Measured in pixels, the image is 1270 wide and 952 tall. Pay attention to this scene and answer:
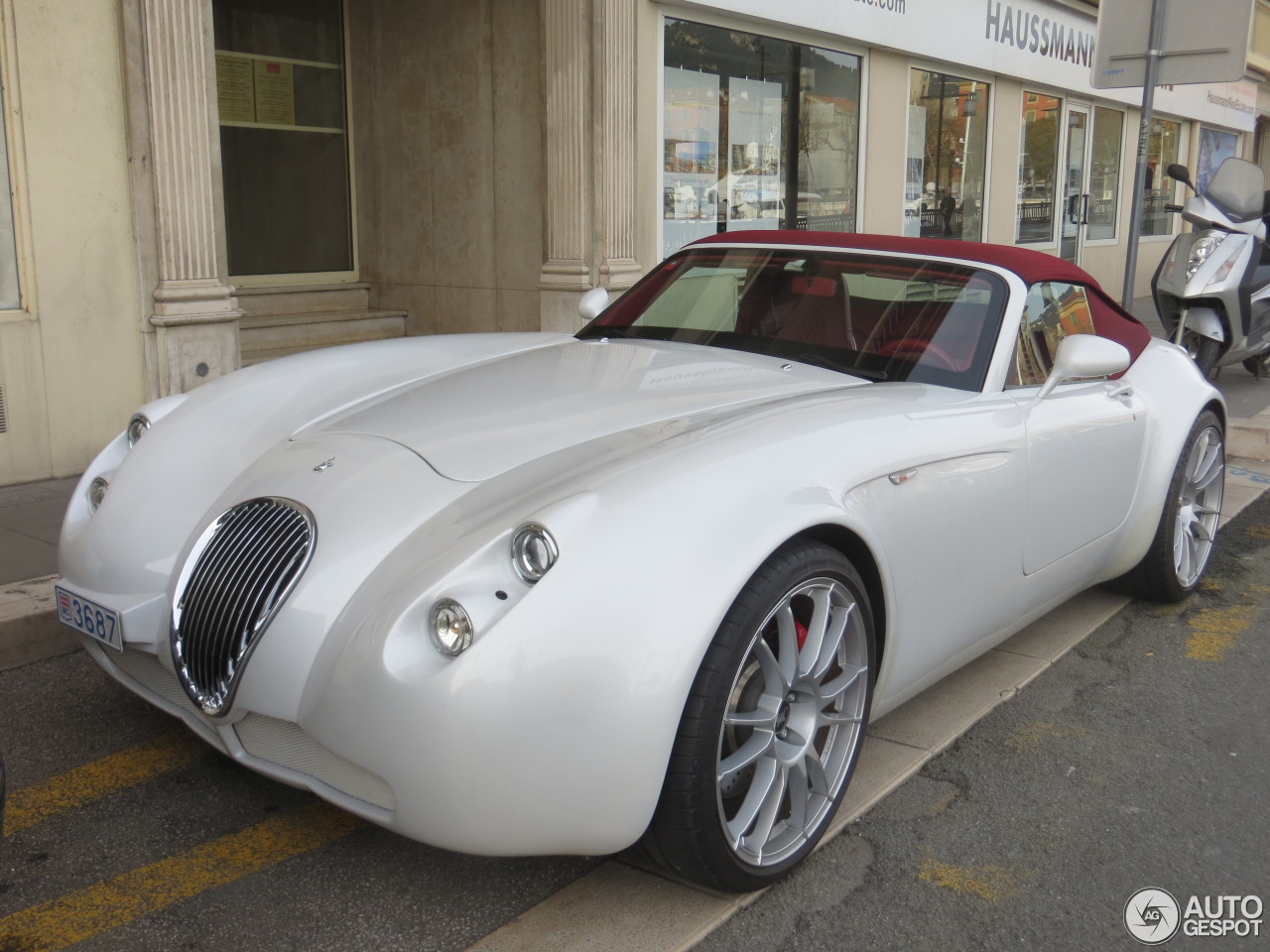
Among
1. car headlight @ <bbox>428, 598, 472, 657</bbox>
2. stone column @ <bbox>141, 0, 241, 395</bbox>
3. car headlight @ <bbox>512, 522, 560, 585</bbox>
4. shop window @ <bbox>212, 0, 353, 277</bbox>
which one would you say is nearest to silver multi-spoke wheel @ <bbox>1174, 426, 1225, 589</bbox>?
car headlight @ <bbox>512, 522, 560, 585</bbox>

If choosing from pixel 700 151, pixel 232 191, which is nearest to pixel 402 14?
pixel 232 191

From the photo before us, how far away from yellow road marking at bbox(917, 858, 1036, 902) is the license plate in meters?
1.88

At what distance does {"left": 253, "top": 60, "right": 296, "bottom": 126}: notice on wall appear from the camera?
31.0 feet

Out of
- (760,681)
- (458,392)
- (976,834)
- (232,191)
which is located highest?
(232,191)

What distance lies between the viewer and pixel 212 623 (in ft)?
8.61

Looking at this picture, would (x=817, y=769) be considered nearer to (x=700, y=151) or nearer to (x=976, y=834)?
(x=976, y=834)

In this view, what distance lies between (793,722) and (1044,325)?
72.8 inches

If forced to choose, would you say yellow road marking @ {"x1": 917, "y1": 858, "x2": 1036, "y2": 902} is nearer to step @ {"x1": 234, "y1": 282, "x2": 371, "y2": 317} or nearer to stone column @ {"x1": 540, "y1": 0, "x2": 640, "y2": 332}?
stone column @ {"x1": 540, "y1": 0, "x2": 640, "y2": 332}

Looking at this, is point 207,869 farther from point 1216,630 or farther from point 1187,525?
point 1187,525

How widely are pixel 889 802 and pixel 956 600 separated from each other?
0.54 m

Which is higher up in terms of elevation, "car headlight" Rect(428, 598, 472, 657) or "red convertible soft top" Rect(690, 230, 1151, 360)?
"red convertible soft top" Rect(690, 230, 1151, 360)

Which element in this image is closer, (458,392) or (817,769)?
(817,769)

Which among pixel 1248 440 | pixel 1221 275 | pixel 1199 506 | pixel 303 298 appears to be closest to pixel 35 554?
pixel 1199 506

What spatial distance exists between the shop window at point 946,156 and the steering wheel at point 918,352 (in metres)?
9.64
